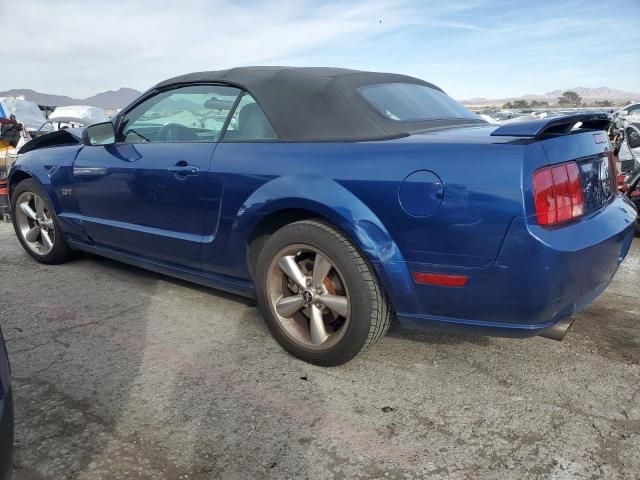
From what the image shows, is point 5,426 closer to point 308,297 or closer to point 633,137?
point 308,297

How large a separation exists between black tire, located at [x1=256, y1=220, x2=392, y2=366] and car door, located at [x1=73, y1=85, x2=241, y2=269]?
56 cm

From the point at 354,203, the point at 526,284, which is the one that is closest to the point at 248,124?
the point at 354,203

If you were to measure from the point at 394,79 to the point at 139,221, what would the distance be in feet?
5.97

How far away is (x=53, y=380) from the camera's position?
8.43 feet

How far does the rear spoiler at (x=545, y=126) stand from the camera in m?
2.15

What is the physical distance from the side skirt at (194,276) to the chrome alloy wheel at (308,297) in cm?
28

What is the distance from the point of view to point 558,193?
215cm

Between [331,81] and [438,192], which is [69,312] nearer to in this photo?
[331,81]

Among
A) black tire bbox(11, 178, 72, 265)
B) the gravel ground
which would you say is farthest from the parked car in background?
black tire bbox(11, 178, 72, 265)

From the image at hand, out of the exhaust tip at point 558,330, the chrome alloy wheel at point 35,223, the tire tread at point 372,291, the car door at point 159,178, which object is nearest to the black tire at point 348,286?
the tire tread at point 372,291

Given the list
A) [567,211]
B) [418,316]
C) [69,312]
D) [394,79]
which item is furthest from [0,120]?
[567,211]

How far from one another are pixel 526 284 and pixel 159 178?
7.04 feet

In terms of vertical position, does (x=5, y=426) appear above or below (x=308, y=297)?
above

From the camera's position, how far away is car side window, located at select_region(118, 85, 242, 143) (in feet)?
10.3
